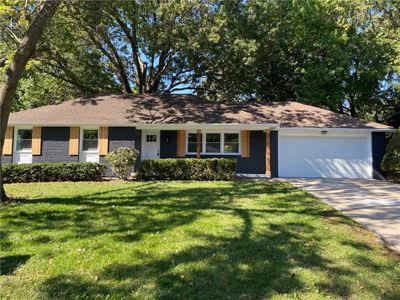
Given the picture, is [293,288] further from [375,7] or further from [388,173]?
[375,7]

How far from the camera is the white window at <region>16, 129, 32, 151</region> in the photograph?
659 inches

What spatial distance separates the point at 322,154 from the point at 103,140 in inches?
425

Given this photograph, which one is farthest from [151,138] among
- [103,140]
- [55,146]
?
[55,146]

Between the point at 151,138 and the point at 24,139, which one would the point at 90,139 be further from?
the point at 24,139

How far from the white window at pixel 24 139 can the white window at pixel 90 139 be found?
2.72m

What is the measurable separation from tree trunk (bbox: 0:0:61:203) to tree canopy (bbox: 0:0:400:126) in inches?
395

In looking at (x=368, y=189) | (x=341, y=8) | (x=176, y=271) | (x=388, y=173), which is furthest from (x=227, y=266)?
(x=341, y=8)

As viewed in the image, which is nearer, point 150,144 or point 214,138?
point 214,138

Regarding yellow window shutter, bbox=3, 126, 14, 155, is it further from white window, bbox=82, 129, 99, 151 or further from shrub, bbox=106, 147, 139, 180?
shrub, bbox=106, 147, 139, 180

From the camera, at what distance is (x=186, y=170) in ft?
46.0

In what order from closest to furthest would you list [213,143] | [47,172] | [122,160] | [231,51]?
1. [47,172]
2. [122,160]
3. [213,143]
4. [231,51]

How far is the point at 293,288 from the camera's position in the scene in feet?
12.7

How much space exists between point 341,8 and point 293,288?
73.5 feet

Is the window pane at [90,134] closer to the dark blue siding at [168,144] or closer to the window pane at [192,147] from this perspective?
the dark blue siding at [168,144]
